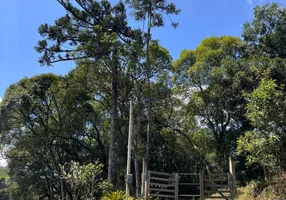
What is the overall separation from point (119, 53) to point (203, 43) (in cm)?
627

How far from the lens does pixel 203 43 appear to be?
57.0 ft

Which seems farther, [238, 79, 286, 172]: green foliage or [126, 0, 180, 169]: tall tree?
[126, 0, 180, 169]: tall tree

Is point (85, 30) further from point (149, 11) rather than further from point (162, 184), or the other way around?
point (162, 184)

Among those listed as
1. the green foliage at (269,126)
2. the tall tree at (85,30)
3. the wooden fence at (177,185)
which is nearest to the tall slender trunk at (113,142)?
the tall tree at (85,30)

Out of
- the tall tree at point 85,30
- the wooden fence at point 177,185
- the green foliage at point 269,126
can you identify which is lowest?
the wooden fence at point 177,185

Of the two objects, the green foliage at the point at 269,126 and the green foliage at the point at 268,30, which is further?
the green foliage at the point at 268,30

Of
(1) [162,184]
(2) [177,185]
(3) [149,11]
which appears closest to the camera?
(2) [177,185]

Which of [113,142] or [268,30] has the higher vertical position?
[268,30]

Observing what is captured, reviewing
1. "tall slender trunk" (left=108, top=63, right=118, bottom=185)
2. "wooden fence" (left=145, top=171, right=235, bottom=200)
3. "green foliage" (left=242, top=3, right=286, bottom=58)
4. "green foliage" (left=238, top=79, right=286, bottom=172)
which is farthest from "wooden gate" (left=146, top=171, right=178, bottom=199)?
"green foliage" (left=242, top=3, right=286, bottom=58)

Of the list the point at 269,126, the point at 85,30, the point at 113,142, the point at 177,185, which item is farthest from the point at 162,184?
the point at 85,30

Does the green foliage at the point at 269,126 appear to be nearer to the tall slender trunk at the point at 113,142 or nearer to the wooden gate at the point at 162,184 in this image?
the wooden gate at the point at 162,184

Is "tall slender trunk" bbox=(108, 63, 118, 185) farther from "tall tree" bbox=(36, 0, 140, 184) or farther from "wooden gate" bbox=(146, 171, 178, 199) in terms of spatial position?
"wooden gate" bbox=(146, 171, 178, 199)

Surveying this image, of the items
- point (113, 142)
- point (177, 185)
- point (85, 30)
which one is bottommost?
point (177, 185)

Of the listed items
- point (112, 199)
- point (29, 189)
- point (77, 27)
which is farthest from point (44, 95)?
point (112, 199)
